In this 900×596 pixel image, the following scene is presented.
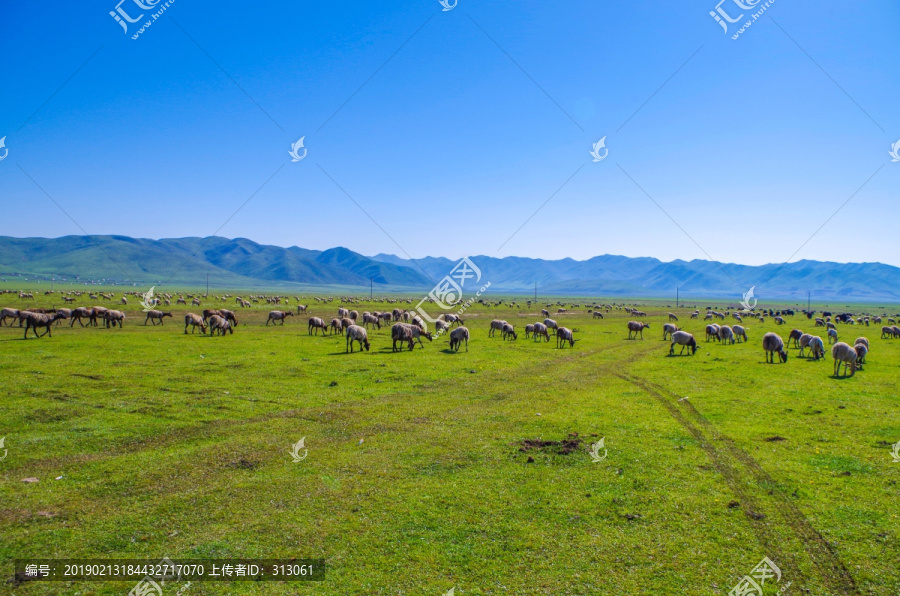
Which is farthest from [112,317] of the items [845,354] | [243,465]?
[845,354]

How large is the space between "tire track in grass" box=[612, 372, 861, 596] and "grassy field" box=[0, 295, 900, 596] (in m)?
0.06

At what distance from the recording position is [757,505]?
444 inches

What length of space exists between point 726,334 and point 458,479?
44.6 m

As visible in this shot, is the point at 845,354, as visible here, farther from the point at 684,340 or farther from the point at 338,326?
the point at 338,326

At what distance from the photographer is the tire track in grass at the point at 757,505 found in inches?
341

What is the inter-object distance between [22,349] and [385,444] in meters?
31.9

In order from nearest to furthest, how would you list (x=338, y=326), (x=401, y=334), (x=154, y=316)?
(x=401, y=334) → (x=338, y=326) → (x=154, y=316)

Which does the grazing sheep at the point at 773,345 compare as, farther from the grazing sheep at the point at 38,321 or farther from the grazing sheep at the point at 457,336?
the grazing sheep at the point at 38,321

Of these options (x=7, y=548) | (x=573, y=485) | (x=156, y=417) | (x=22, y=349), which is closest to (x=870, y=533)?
(x=573, y=485)

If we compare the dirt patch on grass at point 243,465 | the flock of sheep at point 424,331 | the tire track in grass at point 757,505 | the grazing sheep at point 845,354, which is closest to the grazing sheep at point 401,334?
the flock of sheep at point 424,331

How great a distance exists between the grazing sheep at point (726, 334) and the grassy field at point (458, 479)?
22.6 meters

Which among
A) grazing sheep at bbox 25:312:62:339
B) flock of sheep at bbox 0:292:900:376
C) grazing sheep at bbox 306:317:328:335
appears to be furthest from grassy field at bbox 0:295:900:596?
grazing sheep at bbox 306:317:328:335

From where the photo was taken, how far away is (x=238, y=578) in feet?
28.0

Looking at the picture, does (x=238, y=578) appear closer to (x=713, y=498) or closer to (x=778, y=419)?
(x=713, y=498)
